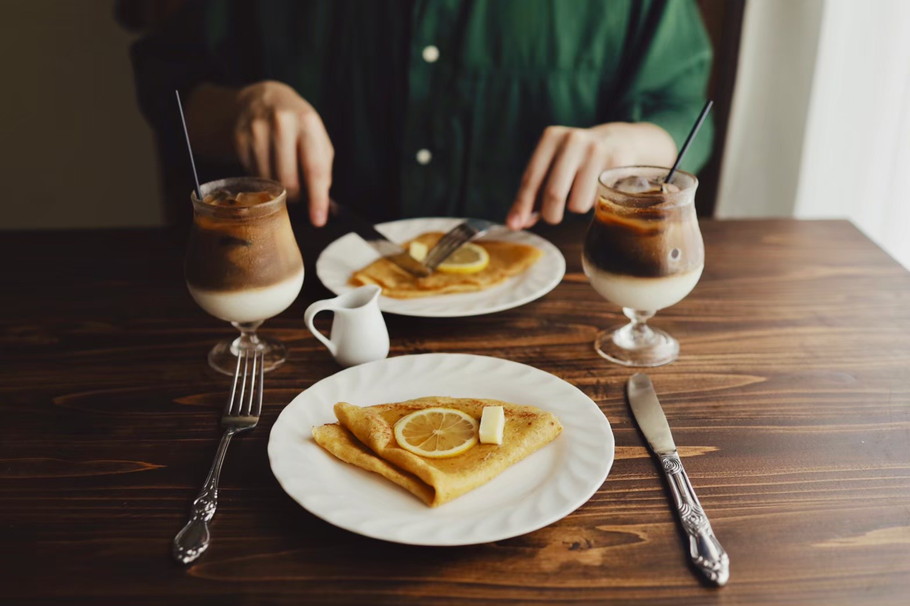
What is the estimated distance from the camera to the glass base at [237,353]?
115 centimetres

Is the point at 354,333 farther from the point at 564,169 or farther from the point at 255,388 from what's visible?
the point at 564,169

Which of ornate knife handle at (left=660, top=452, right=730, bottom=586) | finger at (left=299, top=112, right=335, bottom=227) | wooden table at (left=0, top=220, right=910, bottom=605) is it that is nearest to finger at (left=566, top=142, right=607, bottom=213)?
wooden table at (left=0, top=220, right=910, bottom=605)

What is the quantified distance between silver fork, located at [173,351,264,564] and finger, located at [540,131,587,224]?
601 mm

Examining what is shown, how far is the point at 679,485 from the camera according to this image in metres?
0.88

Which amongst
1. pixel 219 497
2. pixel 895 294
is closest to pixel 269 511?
pixel 219 497

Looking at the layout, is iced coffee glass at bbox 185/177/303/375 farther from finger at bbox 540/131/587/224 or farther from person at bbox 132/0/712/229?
person at bbox 132/0/712/229

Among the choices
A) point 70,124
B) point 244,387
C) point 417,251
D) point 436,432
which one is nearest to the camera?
point 436,432

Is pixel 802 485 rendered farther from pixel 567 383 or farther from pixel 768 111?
pixel 768 111

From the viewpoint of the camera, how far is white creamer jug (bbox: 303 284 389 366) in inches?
43.9

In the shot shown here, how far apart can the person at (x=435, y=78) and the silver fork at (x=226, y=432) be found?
2.65 ft

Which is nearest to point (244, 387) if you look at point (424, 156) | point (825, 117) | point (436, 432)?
point (436, 432)

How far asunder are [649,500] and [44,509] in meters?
0.65

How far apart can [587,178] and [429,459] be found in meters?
0.77

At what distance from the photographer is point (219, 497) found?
875 mm
